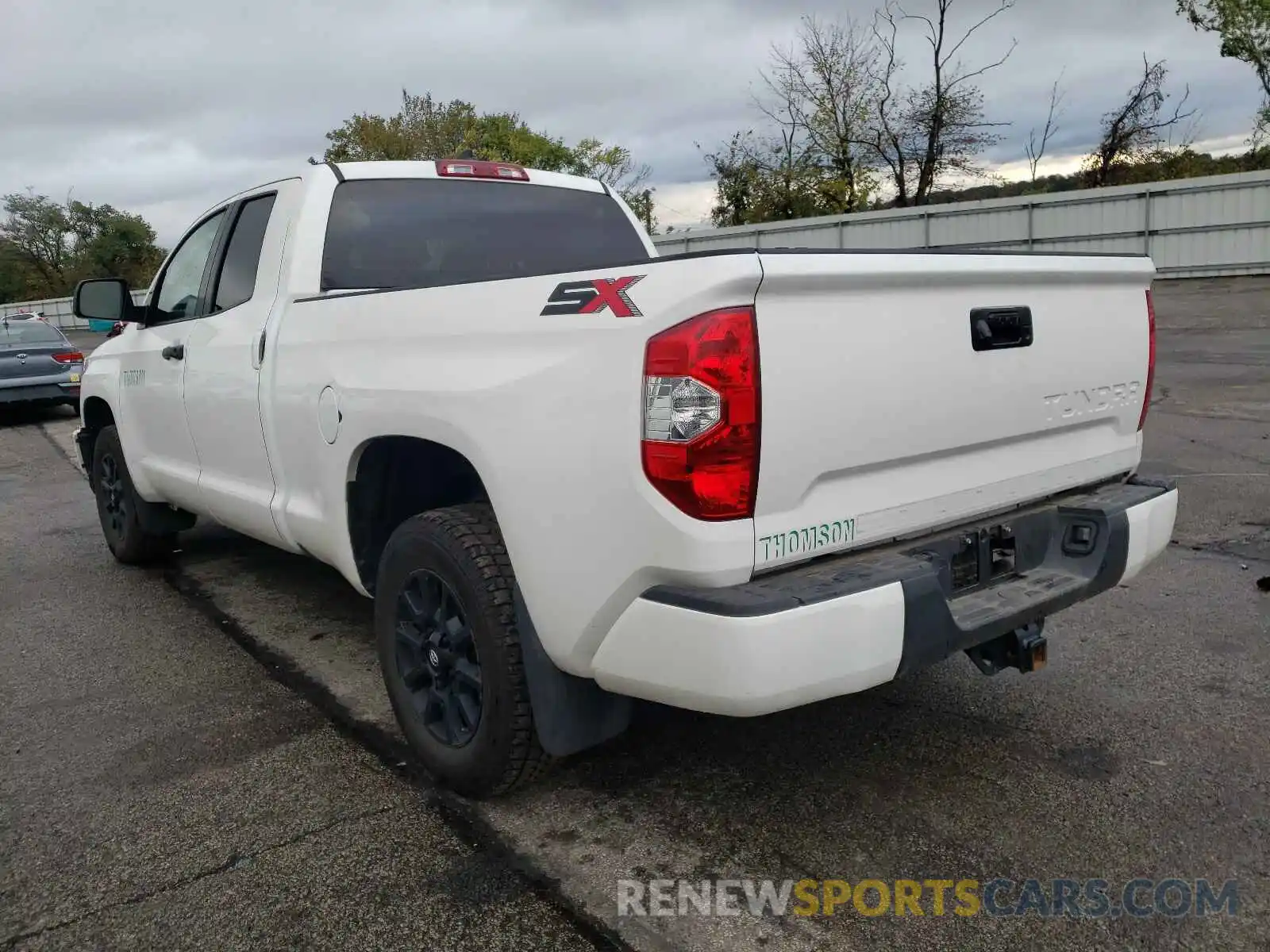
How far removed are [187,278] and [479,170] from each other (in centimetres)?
162

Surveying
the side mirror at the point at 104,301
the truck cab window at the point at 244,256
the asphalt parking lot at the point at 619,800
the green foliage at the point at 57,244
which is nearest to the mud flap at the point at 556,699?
the asphalt parking lot at the point at 619,800

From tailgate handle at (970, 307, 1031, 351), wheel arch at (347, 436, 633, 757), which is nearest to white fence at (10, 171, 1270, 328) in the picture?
wheel arch at (347, 436, 633, 757)

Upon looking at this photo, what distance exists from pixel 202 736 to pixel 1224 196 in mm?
21392

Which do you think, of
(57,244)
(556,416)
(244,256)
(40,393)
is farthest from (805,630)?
(57,244)

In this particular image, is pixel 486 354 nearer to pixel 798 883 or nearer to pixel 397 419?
pixel 397 419

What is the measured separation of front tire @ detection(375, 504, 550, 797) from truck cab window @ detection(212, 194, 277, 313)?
64.1 inches

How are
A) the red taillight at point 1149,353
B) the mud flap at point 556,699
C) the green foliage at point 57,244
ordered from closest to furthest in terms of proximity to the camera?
the mud flap at point 556,699 → the red taillight at point 1149,353 → the green foliage at point 57,244

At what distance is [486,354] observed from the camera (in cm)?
274

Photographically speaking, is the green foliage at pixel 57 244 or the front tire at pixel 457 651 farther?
the green foliage at pixel 57 244

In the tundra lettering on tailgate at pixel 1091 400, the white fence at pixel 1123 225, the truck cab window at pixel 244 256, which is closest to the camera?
the tundra lettering on tailgate at pixel 1091 400

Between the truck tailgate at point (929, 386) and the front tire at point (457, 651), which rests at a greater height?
the truck tailgate at point (929, 386)

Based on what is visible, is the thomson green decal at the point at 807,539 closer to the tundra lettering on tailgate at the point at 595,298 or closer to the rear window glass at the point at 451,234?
the tundra lettering on tailgate at the point at 595,298

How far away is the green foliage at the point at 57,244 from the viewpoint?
6197 cm

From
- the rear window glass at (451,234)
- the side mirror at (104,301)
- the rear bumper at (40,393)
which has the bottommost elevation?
the rear bumper at (40,393)
